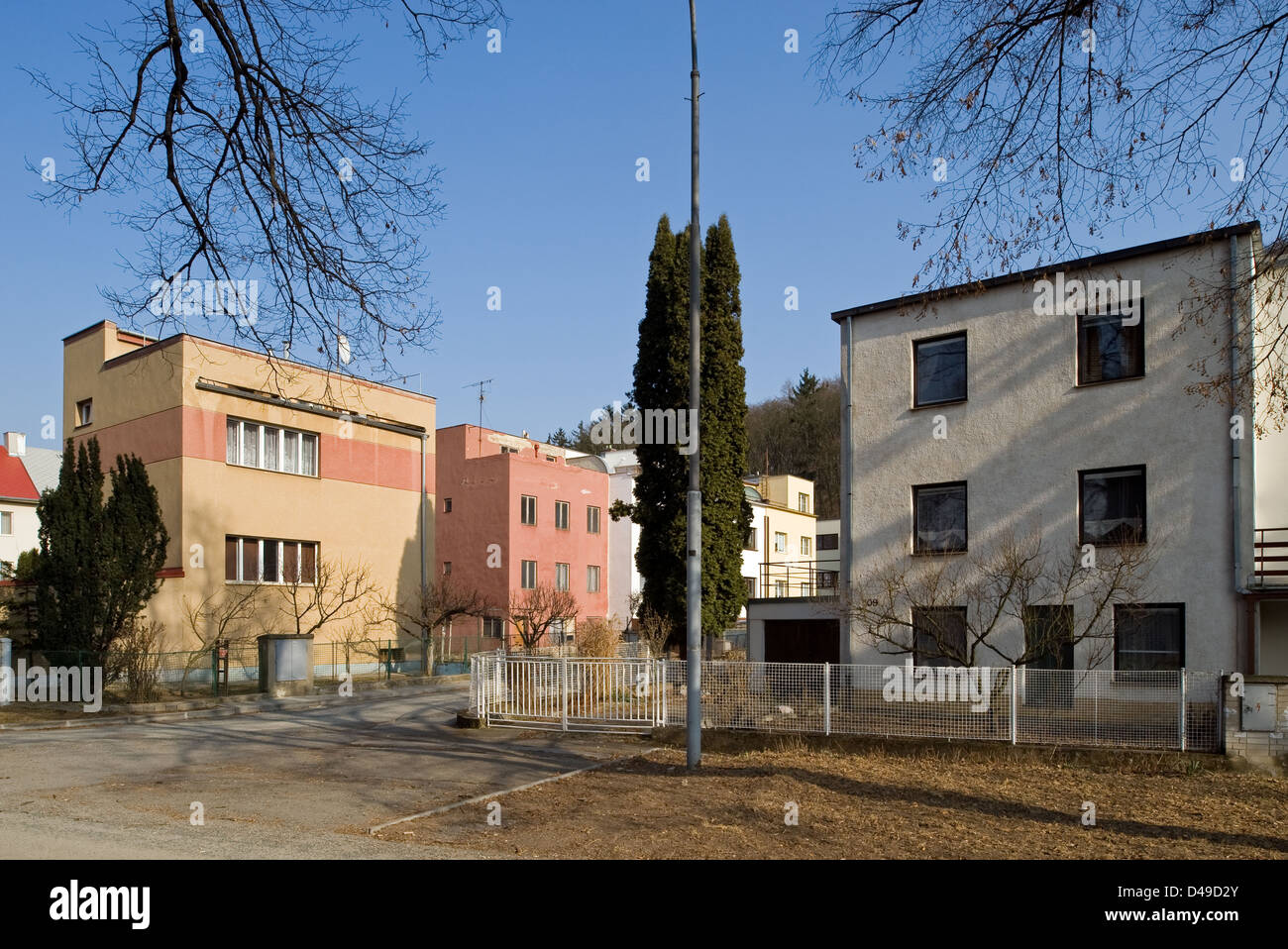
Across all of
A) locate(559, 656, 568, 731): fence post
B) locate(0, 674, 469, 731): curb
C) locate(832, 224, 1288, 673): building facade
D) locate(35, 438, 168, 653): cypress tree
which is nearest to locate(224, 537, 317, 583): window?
locate(0, 674, 469, 731): curb

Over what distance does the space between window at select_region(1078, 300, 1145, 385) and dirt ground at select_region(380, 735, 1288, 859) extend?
857 cm

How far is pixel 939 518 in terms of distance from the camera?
20750 mm

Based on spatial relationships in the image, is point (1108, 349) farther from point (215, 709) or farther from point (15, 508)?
point (15, 508)

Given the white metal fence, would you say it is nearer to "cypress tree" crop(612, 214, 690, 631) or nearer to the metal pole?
the metal pole

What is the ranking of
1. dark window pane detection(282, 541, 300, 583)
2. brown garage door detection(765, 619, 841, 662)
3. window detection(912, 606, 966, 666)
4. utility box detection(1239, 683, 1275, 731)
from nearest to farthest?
utility box detection(1239, 683, 1275, 731)
window detection(912, 606, 966, 666)
brown garage door detection(765, 619, 841, 662)
dark window pane detection(282, 541, 300, 583)

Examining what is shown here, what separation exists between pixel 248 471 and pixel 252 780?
18.4m

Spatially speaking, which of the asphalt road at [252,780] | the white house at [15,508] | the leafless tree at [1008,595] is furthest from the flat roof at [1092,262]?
the white house at [15,508]

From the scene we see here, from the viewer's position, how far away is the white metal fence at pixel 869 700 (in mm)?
12625

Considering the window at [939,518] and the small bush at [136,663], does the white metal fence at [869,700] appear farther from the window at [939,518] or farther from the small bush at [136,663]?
the small bush at [136,663]

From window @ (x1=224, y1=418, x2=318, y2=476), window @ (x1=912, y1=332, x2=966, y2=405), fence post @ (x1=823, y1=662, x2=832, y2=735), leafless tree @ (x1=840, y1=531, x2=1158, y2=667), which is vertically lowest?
fence post @ (x1=823, y1=662, x2=832, y2=735)

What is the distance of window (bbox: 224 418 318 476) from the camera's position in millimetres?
29266

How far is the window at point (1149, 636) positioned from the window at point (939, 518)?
3371 mm

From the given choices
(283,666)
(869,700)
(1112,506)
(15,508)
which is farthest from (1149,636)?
Result: (15,508)

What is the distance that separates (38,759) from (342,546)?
1797cm
